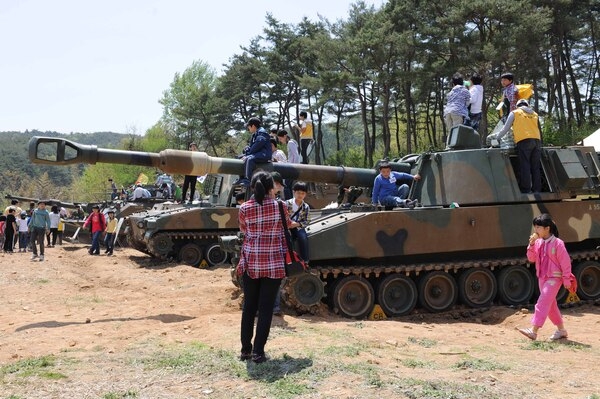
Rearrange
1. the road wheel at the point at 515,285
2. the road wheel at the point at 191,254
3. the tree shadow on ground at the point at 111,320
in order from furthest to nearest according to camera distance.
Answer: the road wheel at the point at 191,254
the road wheel at the point at 515,285
the tree shadow on ground at the point at 111,320

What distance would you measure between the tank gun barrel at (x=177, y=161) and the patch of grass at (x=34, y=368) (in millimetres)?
3026

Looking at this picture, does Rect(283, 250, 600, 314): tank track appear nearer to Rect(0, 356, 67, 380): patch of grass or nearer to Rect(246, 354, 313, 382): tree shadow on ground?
Rect(246, 354, 313, 382): tree shadow on ground

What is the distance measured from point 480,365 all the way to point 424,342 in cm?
127

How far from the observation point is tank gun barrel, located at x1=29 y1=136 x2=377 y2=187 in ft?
29.8

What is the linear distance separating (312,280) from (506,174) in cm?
368

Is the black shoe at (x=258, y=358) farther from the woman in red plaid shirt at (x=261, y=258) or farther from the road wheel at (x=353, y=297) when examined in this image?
the road wheel at (x=353, y=297)

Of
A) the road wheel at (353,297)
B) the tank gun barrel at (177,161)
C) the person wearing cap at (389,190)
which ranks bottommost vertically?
the road wheel at (353,297)

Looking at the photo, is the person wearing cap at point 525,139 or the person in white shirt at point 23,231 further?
the person in white shirt at point 23,231

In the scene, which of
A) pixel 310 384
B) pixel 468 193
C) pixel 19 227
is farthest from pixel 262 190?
pixel 19 227

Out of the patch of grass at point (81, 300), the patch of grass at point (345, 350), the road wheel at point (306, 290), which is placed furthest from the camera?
the patch of grass at point (81, 300)

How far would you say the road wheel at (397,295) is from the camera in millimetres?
10000

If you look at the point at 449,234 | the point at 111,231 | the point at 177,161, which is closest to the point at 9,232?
the point at 111,231

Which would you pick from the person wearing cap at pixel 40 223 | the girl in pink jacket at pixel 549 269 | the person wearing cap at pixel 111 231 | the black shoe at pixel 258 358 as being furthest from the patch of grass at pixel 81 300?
the person wearing cap at pixel 111 231

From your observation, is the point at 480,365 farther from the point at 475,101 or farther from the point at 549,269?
the point at 475,101
